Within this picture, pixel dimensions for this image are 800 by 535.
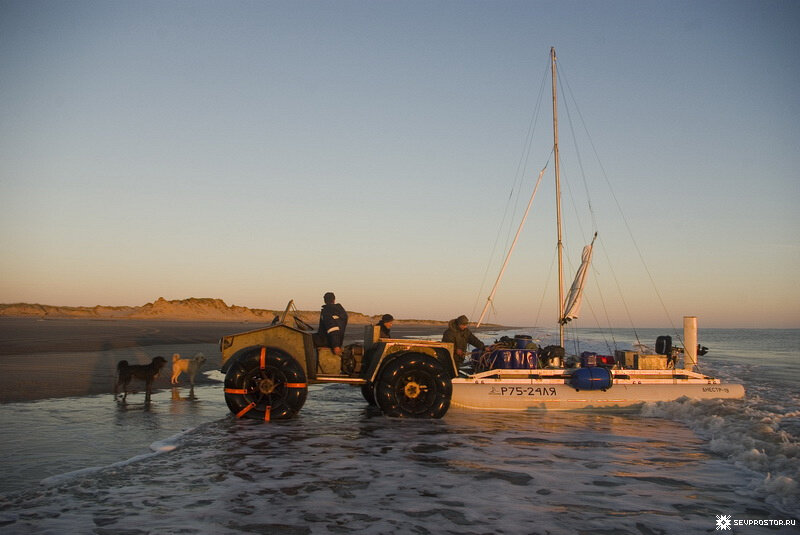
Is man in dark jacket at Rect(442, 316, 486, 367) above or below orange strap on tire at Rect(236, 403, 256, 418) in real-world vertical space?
above

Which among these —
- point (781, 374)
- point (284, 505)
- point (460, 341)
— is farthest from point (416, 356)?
point (781, 374)

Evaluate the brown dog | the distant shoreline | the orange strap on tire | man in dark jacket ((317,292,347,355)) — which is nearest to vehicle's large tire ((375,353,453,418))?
man in dark jacket ((317,292,347,355))

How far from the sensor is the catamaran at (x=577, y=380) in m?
11.5

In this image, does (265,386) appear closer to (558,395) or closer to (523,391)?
(523,391)

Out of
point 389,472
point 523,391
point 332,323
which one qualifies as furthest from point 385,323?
point 389,472

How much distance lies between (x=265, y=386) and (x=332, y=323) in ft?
5.01

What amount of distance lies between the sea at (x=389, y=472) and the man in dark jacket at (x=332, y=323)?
4.27 ft

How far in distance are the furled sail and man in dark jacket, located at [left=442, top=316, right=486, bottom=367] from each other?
3.27m

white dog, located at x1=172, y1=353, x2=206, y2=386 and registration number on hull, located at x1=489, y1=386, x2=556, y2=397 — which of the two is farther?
white dog, located at x1=172, y1=353, x2=206, y2=386

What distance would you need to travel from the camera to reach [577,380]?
11.5 m

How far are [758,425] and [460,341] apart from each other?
5298mm

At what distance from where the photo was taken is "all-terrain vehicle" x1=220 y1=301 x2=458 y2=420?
9.40 m

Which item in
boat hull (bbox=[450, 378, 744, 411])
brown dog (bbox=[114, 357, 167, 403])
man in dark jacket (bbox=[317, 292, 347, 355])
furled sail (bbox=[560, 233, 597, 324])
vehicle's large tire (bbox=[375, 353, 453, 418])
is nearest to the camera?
vehicle's large tire (bbox=[375, 353, 453, 418])

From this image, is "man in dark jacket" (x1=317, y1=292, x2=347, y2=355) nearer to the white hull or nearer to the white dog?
the white hull
